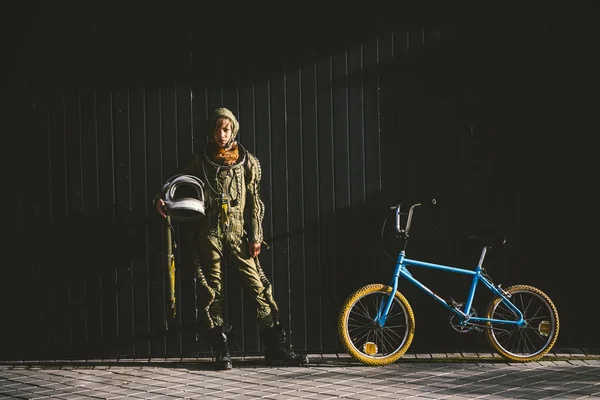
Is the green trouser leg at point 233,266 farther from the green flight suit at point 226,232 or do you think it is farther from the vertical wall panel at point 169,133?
the vertical wall panel at point 169,133

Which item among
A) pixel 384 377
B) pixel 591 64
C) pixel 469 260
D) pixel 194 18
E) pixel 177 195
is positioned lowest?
pixel 384 377

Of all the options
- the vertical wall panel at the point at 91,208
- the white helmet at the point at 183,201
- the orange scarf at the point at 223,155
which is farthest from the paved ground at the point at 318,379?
the orange scarf at the point at 223,155

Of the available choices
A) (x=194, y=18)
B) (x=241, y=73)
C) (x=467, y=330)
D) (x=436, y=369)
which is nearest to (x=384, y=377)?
(x=436, y=369)

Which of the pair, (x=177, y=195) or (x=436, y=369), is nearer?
(x=436, y=369)

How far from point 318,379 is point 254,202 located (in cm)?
175

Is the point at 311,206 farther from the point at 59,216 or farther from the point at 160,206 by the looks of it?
the point at 59,216

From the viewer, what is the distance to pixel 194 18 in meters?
8.34

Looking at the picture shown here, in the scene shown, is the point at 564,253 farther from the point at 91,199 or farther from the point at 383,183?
the point at 91,199

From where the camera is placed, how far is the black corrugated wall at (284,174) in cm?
836

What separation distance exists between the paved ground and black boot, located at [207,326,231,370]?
0.10 metres

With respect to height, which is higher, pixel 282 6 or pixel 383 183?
pixel 282 6

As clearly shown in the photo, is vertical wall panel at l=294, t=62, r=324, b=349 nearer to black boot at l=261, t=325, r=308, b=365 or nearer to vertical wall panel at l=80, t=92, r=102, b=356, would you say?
black boot at l=261, t=325, r=308, b=365

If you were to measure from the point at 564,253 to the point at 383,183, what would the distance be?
184 centimetres

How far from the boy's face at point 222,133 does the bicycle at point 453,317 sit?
64.7 inches
